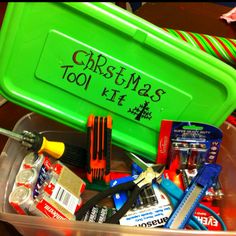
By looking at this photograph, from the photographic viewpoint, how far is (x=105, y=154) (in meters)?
0.51

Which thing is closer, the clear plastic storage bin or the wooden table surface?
the clear plastic storage bin

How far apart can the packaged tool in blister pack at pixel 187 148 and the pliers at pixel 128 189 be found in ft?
0.10

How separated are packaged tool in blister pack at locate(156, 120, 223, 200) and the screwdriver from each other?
0.13 metres

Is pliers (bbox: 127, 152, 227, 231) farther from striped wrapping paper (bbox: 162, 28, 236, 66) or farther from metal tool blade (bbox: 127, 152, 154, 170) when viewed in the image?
striped wrapping paper (bbox: 162, 28, 236, 66)

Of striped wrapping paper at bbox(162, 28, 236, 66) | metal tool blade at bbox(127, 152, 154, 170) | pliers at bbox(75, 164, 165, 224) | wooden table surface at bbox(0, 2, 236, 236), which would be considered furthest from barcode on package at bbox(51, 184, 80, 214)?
wooden table surface at bbox(0, 2, 236, 236)

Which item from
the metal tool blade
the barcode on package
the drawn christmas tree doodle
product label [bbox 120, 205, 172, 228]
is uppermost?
the drawn christmas tree doodle

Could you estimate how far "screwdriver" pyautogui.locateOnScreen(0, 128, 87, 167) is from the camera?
0.49m

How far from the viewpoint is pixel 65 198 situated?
0.49m

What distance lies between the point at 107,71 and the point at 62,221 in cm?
21

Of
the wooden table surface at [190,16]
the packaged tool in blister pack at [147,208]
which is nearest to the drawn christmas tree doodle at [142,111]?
the packaged tool in blister pack at [147,208]

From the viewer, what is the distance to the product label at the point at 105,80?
1.54 ft

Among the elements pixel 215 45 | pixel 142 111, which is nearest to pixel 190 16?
pixel 215 45

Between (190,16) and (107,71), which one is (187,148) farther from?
(190,16)

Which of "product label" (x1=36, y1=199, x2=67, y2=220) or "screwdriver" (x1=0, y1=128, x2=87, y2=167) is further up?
"screwdriver" (x1=0, y1=128, x2=87, y2=167)
